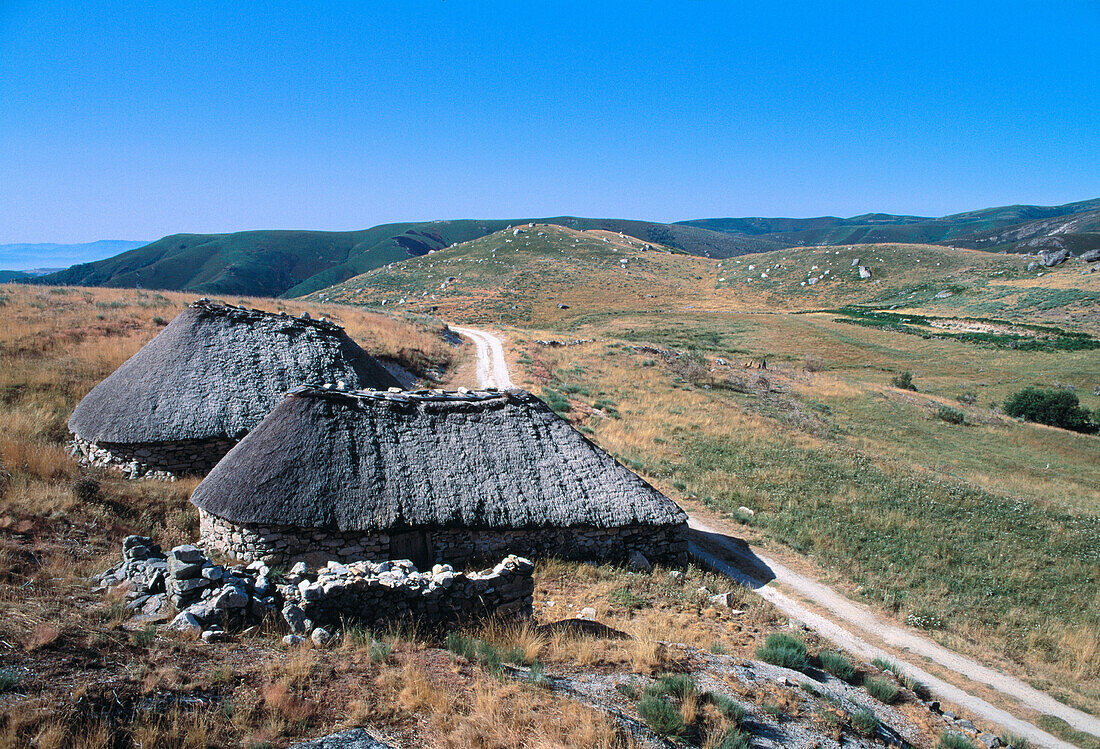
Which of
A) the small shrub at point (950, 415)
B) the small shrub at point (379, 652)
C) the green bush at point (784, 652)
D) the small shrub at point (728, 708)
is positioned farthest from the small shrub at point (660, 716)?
the small shrub at point (950, 415)

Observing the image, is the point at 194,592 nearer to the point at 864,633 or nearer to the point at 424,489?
the point at 424,489

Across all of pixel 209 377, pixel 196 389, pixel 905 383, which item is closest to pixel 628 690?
pixel 196 389

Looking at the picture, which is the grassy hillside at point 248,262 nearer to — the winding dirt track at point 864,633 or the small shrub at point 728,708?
the winding dirt track at point 864,633

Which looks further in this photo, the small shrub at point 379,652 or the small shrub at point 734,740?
the small shrub at point 379,652

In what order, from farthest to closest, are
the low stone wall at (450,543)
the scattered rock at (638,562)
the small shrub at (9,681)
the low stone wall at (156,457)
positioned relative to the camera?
the low stone wall at (156,457) < the scattered rock at (638,562) < the low stone wall at (450,543) < the small shrub at (9,681)

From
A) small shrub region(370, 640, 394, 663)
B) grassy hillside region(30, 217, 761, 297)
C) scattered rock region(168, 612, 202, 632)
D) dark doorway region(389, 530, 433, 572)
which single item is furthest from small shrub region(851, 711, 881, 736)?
grassy hillside region(30, 217, 761, 297)

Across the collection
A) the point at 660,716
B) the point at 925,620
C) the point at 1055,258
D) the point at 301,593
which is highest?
the point at 1055,258
